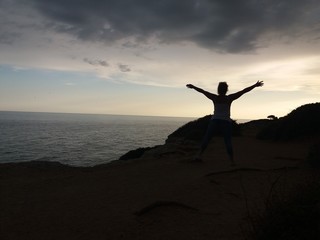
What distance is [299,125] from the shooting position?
15992mm

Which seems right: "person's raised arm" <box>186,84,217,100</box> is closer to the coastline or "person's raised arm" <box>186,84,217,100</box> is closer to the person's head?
the person's head

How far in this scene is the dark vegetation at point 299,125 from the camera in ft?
51.5

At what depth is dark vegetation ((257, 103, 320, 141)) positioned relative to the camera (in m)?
15.7

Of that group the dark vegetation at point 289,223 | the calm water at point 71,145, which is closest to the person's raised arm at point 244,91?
the dark vegetation at point 289,223

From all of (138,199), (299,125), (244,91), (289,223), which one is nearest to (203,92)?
(244,91)

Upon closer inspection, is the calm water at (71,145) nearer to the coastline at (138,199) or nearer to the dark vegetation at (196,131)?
the dark vegetation at (196,131)

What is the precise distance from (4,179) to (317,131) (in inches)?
520

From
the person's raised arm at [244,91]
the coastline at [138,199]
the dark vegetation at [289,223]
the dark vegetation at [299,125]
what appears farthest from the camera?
the dark vegetation at [299,125]

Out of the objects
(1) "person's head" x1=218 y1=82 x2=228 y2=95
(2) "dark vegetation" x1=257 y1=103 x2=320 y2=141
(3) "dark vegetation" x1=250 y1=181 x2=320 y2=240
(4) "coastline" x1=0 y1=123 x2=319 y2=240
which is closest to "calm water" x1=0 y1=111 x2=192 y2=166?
(2) "dark vegetation" x1=257 y1=103 x2=320 y2=141

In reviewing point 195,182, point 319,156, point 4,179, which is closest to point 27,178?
point 4,179

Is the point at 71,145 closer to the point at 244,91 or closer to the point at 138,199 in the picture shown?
the point at 244,91

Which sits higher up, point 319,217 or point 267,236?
point 319,217

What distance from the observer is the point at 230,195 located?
6.84 meters

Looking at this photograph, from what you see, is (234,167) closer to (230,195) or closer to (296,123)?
(230,195)
